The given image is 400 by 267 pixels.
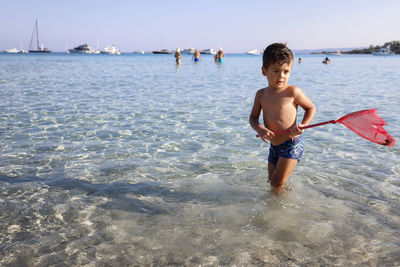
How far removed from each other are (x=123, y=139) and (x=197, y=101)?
5.16 metres

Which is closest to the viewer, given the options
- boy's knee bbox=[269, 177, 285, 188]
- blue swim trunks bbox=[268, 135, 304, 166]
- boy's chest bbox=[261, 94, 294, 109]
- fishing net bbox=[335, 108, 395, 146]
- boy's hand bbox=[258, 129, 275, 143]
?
fishing net bbox=[335, 108, 395, 146]

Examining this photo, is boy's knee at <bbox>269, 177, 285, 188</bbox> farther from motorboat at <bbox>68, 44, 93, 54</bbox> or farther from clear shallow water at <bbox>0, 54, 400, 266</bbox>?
motorboat at <bbox>68, 44, 93, 54</bbox>

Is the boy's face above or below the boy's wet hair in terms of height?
below

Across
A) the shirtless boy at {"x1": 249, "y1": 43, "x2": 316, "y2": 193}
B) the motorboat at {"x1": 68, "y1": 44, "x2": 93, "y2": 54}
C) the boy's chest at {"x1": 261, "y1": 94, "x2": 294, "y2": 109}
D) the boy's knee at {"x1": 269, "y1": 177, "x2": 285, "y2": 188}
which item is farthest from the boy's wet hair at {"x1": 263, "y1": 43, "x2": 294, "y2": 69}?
the motorboat at {"x1": 68, "y1": 44, "x2": 93, "y2": 54}

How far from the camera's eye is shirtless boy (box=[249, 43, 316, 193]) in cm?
348

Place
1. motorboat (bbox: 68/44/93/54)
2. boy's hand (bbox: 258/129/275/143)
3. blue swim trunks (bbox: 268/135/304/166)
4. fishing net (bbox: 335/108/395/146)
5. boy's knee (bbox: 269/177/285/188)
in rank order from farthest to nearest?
motorboat (bbox: 68/44/93/54)
boy's knee (bbox: 269/177/285/188)
blue swim trunks (bbox: 268/135/304/166)
boy's hand (bbox: 258/129/275/143)
fishing net (bbox: 335/108/395/146)

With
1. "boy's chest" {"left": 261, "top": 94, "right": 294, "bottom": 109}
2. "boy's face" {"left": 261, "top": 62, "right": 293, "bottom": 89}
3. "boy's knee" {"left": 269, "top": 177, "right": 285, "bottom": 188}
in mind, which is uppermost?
"boy's face" {"left": 261, "top": 62, "right": 293, "bottom": 89}

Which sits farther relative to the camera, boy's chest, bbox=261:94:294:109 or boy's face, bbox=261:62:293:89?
boy's chest, bbox=261:94:294:109

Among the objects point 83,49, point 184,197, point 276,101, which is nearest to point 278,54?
point 276,101

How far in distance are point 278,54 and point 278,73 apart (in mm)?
235

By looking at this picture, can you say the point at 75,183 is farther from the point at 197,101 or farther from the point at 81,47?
the point at 81,47

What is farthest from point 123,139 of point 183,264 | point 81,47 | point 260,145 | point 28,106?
point 81,47

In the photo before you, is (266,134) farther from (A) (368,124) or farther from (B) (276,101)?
(A) (368,124)

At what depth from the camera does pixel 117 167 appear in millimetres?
5137
